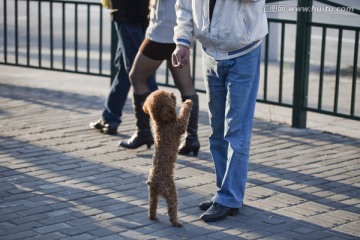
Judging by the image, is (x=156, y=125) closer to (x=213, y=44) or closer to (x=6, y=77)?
(x=213, y=44)

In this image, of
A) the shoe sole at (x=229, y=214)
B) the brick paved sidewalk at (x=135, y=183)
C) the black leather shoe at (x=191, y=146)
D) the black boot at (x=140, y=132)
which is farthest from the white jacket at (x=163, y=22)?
the shoe sole at (x=229, y=214)

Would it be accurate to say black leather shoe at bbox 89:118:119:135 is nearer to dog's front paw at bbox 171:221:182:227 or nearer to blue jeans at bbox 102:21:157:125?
blue jeans at bbox 102:21:157:125

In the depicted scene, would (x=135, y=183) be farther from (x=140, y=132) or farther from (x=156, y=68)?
(x=156, y=68)

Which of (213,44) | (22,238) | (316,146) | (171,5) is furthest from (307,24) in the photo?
(22,238)

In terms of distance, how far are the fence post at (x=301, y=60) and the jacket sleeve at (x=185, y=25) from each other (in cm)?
303

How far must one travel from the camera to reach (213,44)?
19.7 ft

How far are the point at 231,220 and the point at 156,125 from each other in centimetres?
87

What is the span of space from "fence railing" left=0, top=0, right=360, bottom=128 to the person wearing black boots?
171cm

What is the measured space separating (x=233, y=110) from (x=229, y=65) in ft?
1.05

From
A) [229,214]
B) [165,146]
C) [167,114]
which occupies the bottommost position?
[229,214]

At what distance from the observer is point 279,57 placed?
567 inches

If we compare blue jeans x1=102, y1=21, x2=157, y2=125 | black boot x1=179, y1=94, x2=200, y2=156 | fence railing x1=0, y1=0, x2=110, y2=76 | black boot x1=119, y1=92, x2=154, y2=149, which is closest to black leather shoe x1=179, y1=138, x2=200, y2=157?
black boot x1=179, y1=94, x2=200, y2=156

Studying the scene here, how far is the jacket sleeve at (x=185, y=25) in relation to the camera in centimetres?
611

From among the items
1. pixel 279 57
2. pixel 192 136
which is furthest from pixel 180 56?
pixel 279 57
